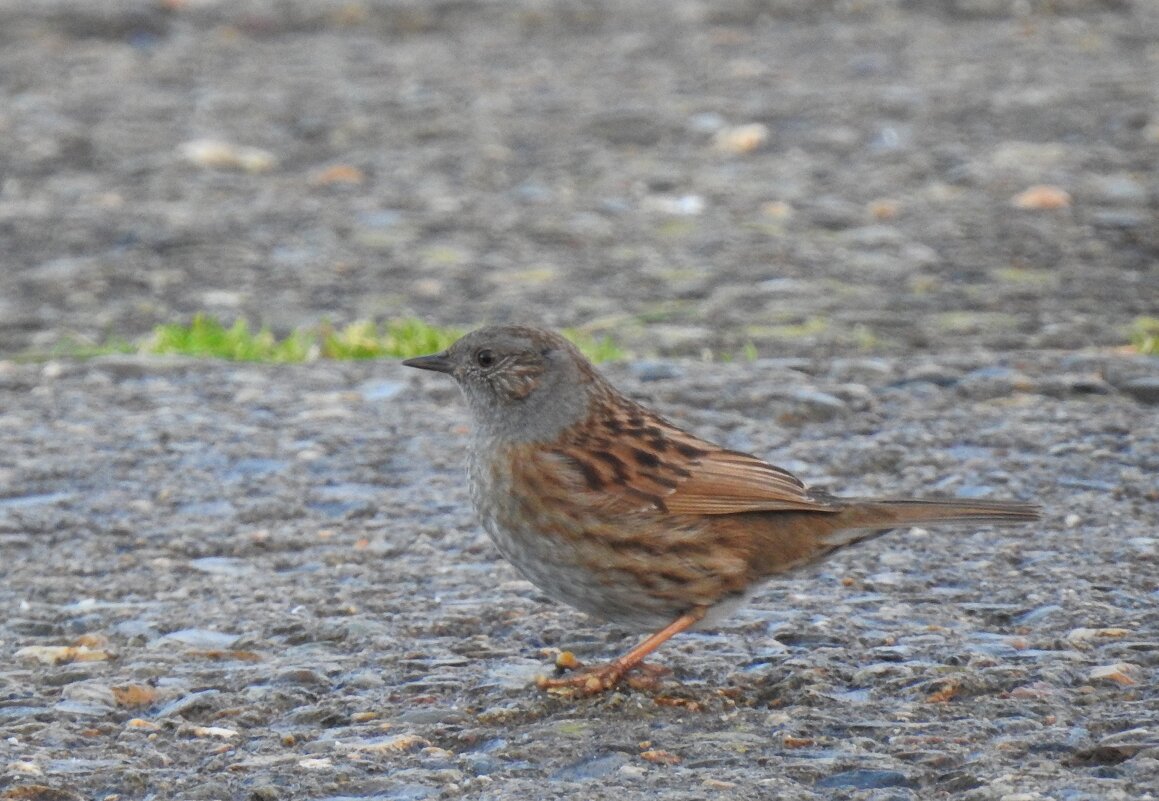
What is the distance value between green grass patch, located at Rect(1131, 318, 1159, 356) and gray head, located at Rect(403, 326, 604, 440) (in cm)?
288

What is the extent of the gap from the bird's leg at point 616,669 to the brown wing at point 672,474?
28 centimetres

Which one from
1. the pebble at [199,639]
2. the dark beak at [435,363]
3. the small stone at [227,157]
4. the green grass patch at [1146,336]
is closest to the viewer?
the pebble at [199,639]

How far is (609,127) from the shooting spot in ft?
34.4

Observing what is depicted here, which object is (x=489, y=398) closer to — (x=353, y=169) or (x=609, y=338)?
(x=609, y=338)

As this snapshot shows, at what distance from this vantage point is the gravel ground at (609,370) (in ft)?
13.4

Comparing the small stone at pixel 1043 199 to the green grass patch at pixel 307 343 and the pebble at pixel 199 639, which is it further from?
the pebble at pixel 199 639

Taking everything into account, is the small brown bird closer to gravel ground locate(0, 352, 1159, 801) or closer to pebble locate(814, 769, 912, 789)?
gravel ground locate(0, 352, 1159, 801)

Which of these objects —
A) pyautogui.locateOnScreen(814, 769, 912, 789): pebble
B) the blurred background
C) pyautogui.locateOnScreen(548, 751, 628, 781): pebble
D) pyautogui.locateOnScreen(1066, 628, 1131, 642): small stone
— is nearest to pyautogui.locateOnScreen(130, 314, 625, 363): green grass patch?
the blurred background

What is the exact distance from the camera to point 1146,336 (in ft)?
23.3

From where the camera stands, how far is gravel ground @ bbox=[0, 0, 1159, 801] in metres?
4.09

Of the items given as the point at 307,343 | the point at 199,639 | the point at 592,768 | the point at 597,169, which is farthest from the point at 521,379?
the point at 597,169

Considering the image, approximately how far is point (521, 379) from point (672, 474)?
590 millimetres

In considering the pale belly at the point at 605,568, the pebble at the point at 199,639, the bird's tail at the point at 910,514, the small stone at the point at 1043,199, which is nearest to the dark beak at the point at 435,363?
the pale belly at the point at 605,568

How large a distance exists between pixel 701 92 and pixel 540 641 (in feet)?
22.5
